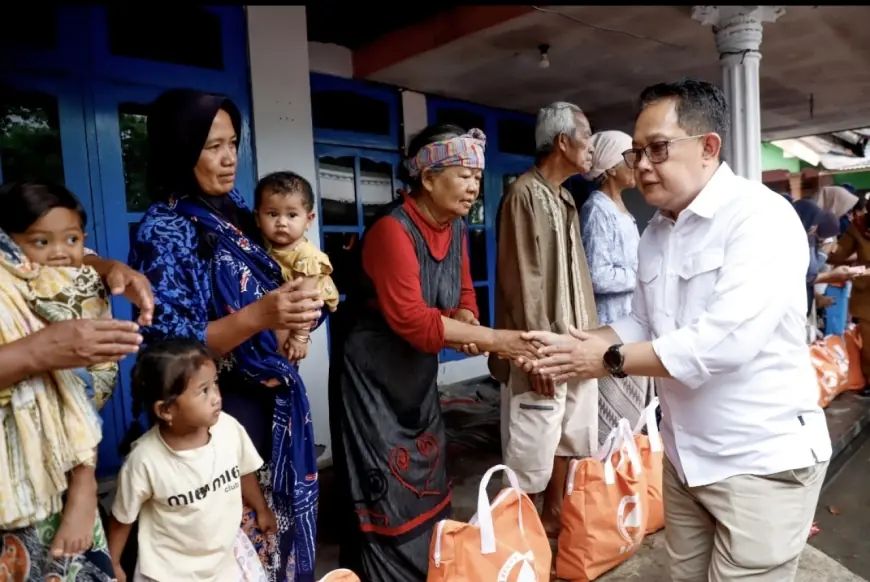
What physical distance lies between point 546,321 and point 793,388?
48.8 inches

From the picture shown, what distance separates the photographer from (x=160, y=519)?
163 centimetres

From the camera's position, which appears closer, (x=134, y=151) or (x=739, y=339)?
(x=739, y=339)

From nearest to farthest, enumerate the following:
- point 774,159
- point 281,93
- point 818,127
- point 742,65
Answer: point 281,93 → point 742,65 → point 818,127 → point 774,159

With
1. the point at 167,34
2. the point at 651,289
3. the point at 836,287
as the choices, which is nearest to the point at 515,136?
the point at 836,287

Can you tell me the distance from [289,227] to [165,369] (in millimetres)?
704

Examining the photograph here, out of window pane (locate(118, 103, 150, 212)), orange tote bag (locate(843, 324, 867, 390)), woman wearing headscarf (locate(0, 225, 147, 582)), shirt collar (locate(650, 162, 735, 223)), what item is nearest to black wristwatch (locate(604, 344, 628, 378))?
shirt collar (locate(650, 162, 735, 223))

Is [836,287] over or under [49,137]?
under

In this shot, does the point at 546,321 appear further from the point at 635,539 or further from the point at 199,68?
the point at 199,68

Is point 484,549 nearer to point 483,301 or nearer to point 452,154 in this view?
point 452,154

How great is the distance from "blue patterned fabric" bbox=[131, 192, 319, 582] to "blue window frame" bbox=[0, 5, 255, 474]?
1.71 m

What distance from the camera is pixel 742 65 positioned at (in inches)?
163

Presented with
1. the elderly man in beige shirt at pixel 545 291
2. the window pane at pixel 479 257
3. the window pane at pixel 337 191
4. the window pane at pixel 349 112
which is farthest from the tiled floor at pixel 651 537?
the window pane at pixel 349 112

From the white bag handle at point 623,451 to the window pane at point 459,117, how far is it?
12.4ft

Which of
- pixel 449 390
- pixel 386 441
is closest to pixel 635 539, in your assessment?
pixel 386 441
